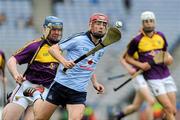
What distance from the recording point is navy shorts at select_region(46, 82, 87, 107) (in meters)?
8.74

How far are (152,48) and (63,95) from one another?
3.19 m

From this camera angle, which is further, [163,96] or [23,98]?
[163,96]

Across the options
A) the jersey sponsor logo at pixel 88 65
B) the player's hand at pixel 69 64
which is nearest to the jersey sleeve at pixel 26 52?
the jersey sponsor logo at pixel 88 65

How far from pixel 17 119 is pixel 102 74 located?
374 inches

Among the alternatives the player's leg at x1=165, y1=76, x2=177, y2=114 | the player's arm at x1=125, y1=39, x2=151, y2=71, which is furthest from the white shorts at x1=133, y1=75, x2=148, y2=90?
the player's leg at x1=165, y1=76, x2=177, y2=114

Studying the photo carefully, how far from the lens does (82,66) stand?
8.66 m

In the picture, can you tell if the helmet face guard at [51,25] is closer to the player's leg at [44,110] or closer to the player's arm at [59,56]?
the player's arm at [59,56]

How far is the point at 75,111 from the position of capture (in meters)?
8.59

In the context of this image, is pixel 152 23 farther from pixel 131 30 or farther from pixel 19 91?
pixel 131 30

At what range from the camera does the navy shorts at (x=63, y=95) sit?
28.7 ft

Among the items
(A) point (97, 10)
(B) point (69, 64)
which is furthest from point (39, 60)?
(A) point (97, 10)

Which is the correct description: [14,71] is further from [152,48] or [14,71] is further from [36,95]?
[152,48]

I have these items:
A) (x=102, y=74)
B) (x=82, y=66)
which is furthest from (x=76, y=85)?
(x=102, y=74)

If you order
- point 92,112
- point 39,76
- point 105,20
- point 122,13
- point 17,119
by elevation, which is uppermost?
point 105,20
